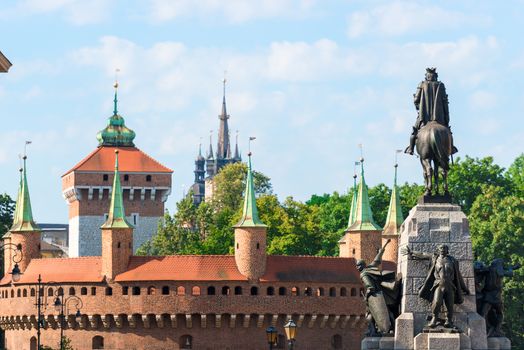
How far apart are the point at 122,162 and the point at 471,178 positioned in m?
39.0

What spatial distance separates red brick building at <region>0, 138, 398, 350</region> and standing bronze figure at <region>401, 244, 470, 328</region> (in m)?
72.5

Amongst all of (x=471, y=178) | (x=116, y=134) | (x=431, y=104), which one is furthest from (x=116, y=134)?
(x=431, y=104)

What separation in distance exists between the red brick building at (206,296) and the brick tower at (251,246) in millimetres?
56

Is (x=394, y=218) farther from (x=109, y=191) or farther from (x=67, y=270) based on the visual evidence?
(x=109, y=191)

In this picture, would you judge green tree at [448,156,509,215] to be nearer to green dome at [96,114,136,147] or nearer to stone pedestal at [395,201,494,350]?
green dome at [96,114,136,147]

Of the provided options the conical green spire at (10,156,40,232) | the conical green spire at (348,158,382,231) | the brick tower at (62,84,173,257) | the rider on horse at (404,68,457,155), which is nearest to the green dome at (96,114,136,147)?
the brick tower at (62,84,173,257)

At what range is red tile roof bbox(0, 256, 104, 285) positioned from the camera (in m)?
117

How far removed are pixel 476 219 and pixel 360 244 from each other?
23.8 feet

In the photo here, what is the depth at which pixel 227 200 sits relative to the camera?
575 ft

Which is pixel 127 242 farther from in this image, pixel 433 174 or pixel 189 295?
pixel 433 174

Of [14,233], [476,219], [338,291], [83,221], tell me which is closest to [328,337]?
[338,291]

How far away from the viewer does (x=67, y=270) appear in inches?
4663

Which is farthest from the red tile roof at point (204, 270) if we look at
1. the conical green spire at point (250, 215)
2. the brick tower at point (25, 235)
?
the brick tower at point (25, 235)

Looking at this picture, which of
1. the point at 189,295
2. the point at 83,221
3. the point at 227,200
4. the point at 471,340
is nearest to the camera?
the point at 471,340
